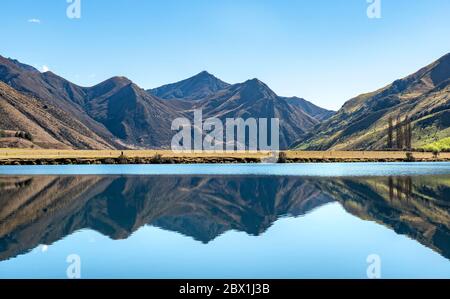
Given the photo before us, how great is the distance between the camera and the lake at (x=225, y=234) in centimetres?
2194

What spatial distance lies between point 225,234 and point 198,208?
14.4 m

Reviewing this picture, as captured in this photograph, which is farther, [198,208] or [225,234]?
[198,208]

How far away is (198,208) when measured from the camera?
1800 inches

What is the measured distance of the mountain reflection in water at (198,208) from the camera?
32.1 metres

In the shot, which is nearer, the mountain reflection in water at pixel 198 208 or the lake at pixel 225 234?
the lake at pixel 225 234

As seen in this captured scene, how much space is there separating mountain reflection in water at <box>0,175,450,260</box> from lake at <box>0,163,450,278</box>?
10cm

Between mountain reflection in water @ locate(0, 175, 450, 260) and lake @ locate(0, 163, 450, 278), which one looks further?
mountain reflection in water @ locate(0, 175, 450, 260)

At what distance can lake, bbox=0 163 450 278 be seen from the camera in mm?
21938

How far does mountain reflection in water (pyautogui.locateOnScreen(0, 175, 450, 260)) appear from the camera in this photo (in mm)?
32094

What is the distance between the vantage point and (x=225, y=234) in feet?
104

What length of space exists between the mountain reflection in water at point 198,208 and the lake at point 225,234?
0.33 feet

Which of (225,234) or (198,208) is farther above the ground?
(198,208)
